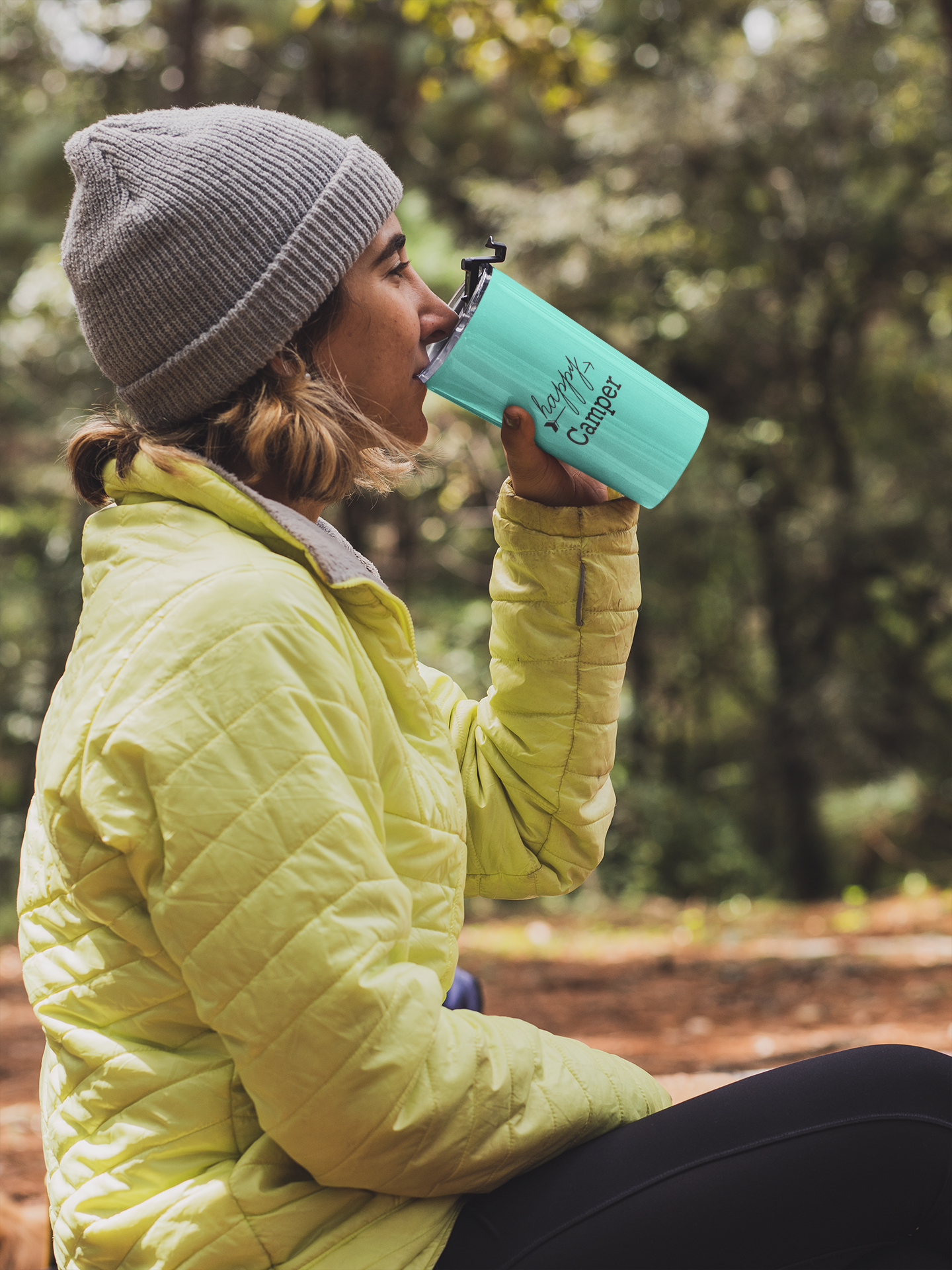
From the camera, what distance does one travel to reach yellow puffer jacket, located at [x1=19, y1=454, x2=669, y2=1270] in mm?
1087

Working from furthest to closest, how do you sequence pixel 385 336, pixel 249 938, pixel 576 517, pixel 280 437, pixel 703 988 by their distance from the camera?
pixel 703 988, pixel 576 517, pixel 385 336, pixel 280 437, pixel 249 938

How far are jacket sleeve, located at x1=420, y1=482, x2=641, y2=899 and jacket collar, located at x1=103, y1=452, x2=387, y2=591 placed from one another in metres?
0.48

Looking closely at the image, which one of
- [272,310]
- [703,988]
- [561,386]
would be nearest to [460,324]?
[561,386]

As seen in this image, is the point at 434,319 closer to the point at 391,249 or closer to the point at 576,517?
the point at 391,249

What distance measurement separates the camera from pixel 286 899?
108 centimetres

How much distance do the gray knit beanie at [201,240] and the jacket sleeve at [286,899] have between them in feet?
1.29

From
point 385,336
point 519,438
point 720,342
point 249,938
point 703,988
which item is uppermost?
point 385,336

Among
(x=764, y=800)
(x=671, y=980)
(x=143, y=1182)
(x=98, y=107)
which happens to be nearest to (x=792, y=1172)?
(x=143, y=1182)

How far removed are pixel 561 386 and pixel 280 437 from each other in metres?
0.41

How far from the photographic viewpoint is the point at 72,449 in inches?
57.7

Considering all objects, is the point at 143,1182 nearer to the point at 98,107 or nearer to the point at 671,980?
the point at 671,980

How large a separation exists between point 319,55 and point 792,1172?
10903mm

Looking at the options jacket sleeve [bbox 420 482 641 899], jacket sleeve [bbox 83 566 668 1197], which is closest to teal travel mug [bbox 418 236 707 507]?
jacket sleeve [bbox 420 482 641 899]

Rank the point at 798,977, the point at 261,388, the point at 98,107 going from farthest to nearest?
the point at 98,107 → the point at 798,977 → the point at 261,388
